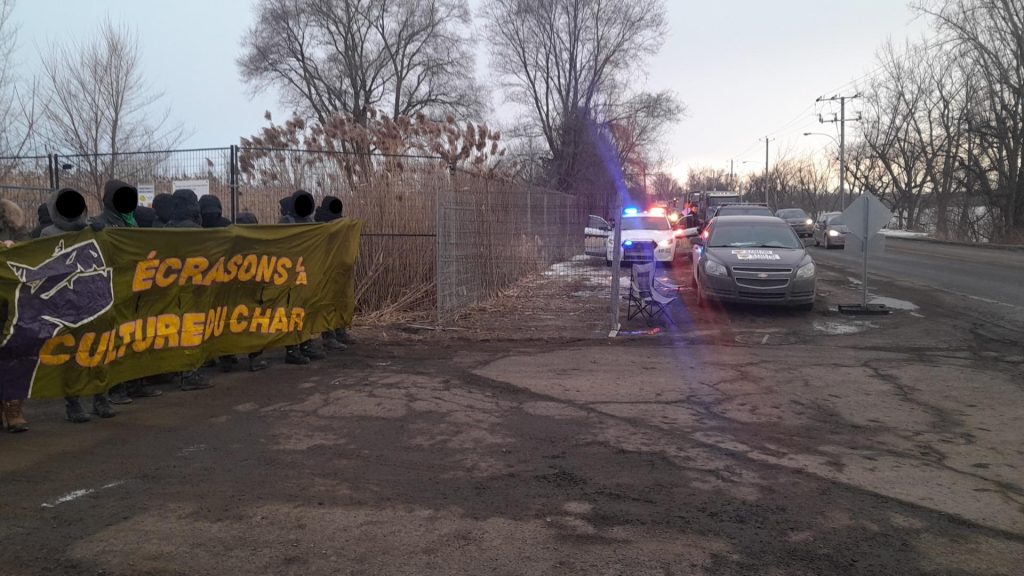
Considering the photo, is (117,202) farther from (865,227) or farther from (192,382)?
(865,227)

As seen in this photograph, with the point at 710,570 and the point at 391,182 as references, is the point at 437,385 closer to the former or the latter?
the point at 710,570

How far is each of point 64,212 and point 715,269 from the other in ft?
30.0

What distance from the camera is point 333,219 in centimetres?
947

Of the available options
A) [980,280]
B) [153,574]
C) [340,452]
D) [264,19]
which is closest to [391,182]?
[340,452]

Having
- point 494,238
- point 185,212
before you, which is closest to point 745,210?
point 494,238

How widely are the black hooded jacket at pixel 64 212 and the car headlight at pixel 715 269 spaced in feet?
29.5

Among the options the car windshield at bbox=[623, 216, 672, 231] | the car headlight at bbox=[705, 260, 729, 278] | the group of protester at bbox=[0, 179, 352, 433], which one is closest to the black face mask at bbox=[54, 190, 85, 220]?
the group of protester at bbox=[0, 179, 352, 433]

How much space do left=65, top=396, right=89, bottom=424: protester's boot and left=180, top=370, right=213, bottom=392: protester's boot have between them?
1.14m

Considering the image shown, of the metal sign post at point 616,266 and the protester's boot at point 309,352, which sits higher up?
the metal sign post at point 616,266

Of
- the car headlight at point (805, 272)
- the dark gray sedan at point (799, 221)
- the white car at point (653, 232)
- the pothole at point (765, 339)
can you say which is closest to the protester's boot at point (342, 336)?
the pothole at point (765, 339)

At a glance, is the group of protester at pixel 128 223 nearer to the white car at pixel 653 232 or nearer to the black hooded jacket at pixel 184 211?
the black hooded jacket at pixel 184 211

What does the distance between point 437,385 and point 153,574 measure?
3.90 metres

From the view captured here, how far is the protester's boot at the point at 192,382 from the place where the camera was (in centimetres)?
689

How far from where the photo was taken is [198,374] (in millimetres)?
7000
